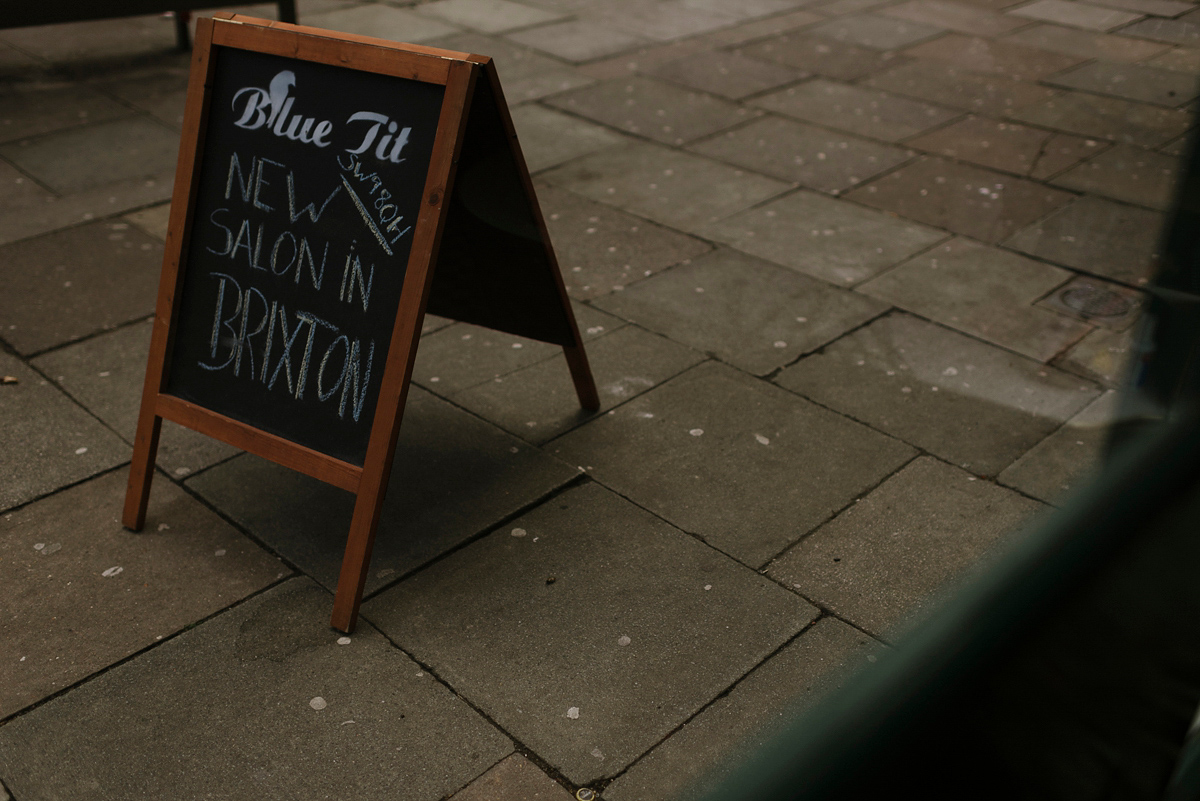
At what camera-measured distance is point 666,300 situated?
4438 mm

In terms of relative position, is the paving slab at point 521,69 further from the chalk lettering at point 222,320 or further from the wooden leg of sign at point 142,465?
the wooden leg of sign at point 142,465

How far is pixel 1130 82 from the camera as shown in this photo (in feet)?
23.6

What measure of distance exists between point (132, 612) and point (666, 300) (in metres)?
2.52

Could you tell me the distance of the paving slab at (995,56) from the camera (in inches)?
298

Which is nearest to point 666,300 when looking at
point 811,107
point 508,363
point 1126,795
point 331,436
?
point 508,363

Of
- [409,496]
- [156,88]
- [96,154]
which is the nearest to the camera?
[409,496]

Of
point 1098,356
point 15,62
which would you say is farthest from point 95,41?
point 1098,356

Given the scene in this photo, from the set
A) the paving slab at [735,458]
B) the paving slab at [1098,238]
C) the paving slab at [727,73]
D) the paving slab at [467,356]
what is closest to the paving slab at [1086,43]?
the paving slab at [727,73]

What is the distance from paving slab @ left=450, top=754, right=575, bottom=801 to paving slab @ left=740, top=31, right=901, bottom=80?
20.7 feet

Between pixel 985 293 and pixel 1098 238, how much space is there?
3.22ft

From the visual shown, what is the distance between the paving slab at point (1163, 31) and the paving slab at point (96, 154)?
625 centimetres

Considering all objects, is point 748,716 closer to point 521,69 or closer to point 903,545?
point 903,545

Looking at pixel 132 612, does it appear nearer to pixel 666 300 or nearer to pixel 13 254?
pixel 666 300

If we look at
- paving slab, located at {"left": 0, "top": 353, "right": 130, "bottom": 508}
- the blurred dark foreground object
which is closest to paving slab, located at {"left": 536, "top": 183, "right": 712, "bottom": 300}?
paving slab, located at {"left": 0, "top": 353, "right": 130, "bottom": 508}
